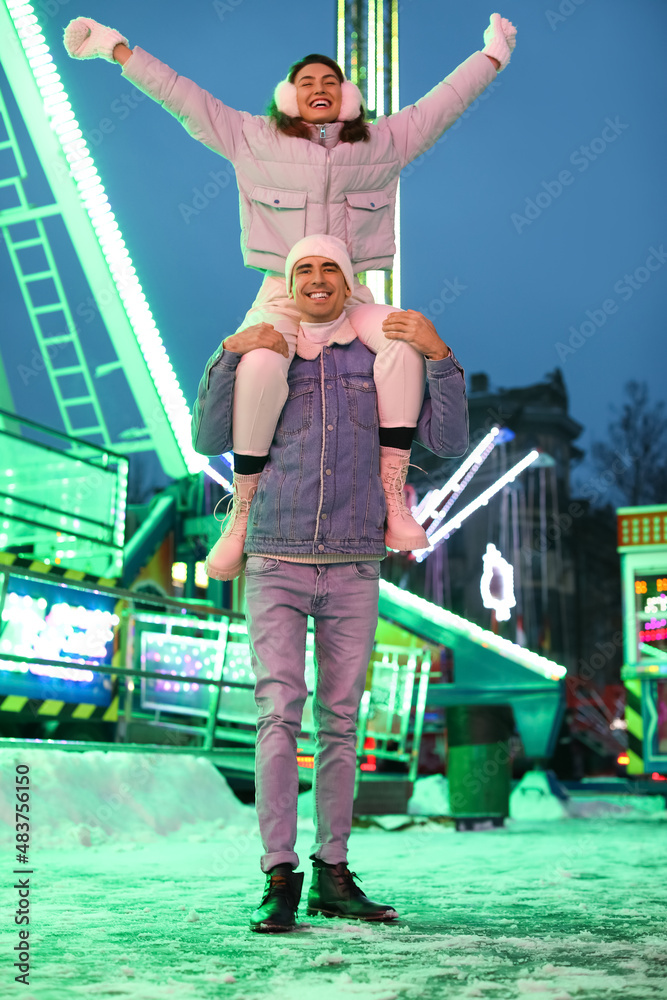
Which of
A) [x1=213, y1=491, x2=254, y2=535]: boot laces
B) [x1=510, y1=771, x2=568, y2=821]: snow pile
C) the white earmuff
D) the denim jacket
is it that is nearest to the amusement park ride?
[x1=510, y1=771, x2=568, y2=821]: snow pile

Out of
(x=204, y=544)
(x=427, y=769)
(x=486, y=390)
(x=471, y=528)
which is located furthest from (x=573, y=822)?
(x=486, y=390)

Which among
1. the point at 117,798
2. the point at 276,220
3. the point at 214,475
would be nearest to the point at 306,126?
the point at 276,220

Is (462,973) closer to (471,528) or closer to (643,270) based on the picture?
(471,528)

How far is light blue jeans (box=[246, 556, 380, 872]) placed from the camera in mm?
2426

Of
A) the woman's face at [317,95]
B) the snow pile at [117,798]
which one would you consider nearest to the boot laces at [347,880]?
the snow pile at [117,798]

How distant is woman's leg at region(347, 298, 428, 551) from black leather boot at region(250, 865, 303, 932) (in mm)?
793

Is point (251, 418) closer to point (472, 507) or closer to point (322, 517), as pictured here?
point (322, 517)

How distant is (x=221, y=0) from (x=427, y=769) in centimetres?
1186

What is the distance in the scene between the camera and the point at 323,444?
103 inches

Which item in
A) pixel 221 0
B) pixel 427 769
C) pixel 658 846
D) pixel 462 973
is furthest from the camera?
pixel 427 769

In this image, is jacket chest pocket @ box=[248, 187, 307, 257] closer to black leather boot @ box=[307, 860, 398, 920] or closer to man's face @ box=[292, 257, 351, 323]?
man's face @ box=[292, 257, 351, 323]

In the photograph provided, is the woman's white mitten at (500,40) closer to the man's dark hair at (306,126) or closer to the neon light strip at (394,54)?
the man's dark hair at (306,126)

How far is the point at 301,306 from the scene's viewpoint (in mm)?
2658

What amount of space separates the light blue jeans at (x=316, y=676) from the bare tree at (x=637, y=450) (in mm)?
24244
